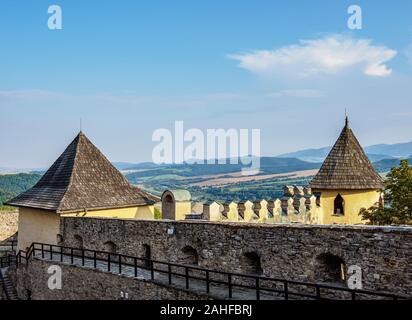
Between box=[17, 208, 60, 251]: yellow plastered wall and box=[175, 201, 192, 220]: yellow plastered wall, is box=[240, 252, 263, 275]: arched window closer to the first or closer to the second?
box=[175, 201, 192, 220]: yellow plastered wall

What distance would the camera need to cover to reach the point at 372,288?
10.6 m

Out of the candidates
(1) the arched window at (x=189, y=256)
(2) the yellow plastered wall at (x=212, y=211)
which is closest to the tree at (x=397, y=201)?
(2) the yellow plastered wall at (x=212, y=211)

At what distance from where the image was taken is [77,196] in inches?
812

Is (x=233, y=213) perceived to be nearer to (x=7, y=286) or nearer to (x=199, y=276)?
(x=199, y=276)

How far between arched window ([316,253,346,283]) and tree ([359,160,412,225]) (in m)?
5.52

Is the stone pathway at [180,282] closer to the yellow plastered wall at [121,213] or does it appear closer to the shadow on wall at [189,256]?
the shadow on wall at [189,256]

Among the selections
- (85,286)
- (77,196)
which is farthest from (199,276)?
(77,196)

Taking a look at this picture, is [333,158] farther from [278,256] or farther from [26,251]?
[26,251]

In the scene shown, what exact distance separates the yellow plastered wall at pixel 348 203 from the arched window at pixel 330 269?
28.3ft

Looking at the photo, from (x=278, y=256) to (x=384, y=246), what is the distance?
3084mm

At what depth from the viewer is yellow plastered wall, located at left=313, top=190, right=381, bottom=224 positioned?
20.2m

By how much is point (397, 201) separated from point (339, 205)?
404 centimetres
